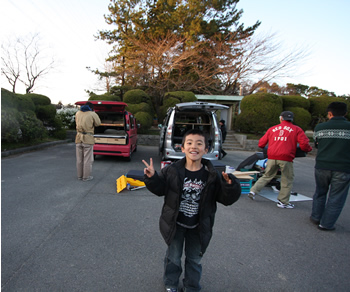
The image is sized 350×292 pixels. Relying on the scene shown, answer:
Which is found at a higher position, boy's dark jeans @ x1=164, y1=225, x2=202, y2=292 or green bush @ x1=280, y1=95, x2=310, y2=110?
green bush @ x1=280, y1=95, x2=310, y2=110

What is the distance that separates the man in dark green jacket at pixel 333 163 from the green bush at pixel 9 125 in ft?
30.9

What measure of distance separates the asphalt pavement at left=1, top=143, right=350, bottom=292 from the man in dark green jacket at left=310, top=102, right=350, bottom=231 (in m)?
0.36

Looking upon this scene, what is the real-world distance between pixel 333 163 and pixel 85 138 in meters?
4.79

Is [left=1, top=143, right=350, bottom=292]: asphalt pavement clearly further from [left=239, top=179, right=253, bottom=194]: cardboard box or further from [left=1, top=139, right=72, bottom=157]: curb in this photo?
[left=1, top=139, right=72, bottom=157]: curb

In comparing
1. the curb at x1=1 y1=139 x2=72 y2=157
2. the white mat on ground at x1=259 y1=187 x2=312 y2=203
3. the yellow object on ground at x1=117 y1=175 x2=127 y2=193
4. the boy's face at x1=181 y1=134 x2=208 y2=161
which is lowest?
Result: the curb at x1=1 y1=139 x2=72 y2=157

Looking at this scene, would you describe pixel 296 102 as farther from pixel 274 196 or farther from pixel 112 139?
pixel 112 139

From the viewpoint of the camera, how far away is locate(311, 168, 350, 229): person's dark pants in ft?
9.87

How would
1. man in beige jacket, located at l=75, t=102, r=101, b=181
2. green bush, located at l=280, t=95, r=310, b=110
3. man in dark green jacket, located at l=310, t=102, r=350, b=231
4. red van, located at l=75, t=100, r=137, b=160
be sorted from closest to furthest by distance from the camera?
man in dark green jacket, located at l=310, t=102, r=350, b=231
man in beige jacket, located at l=75, t=102, r=101, b=181
red van, located at l=75, t=100, r=137, b=160
green bush, located at l=280, t=95, r=310, b=110

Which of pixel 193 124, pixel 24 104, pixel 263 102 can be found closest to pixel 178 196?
pixel 193 124

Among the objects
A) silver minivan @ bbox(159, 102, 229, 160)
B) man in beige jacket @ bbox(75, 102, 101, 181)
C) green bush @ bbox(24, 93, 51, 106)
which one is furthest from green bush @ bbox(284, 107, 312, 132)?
green bush @ bbox(24, 93, 51, 106)

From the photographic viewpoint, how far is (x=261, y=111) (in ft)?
41.4

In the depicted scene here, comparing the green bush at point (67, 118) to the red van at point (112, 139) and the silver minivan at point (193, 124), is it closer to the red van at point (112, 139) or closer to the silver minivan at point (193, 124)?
the red van at point (112, 139)

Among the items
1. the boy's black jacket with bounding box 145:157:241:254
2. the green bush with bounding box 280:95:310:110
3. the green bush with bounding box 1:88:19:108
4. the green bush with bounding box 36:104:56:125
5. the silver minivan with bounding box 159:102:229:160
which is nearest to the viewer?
the boy's black jacket with bounding box 145:157:241:254

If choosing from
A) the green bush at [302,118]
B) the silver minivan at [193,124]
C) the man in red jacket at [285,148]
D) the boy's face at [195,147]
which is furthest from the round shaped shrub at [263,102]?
the boy's face at [195,147]
